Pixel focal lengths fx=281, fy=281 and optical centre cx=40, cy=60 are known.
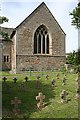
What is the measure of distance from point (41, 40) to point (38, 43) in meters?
0.70

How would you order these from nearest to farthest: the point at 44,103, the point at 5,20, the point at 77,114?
the point at 77,114 < the point at 44,103 < the point at 5,20

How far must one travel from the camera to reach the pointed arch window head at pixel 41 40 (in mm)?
42219

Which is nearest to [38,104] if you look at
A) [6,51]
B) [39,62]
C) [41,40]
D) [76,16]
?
[76,16]

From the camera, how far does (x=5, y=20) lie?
79.2ft

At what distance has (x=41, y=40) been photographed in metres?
42.6

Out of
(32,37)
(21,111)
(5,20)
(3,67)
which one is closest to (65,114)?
(21,111)

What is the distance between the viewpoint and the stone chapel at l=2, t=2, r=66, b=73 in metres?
40.8

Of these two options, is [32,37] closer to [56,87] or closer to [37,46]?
[37,46]

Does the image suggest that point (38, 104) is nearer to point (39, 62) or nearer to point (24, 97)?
point (24, 97)

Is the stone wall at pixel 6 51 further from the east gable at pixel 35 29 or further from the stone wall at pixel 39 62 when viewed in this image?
the east gable at pixel 35 29

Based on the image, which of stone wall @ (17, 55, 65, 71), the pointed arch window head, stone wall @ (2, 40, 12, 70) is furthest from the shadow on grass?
stone wall @ (2, 40, 12, 70)

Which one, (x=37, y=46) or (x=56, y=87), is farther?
(x=37, y=46)

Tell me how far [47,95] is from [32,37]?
991 inches

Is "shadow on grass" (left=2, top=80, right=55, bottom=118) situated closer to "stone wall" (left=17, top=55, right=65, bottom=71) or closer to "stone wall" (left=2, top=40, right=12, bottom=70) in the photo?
"stone wall" (left=17, top=55, right=65, bottom=71)
